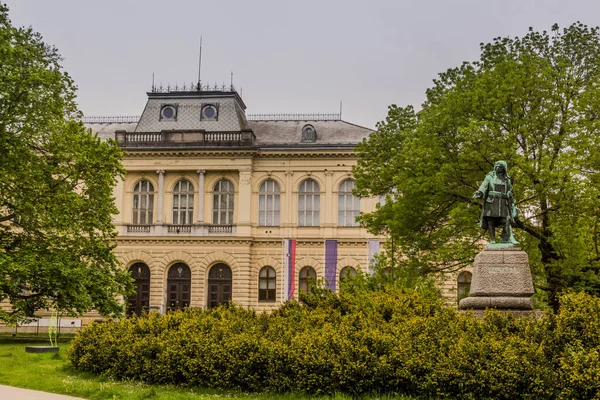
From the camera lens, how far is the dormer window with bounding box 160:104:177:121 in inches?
1970

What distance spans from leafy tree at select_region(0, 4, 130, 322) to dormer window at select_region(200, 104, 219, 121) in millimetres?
22251

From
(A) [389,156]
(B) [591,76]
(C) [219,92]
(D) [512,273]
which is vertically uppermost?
→ (C) [219,92]

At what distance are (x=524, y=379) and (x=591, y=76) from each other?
57.8 feet

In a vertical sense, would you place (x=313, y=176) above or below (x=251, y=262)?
above

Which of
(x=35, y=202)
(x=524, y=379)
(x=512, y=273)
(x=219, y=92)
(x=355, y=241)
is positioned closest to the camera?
(x=524, y=379)

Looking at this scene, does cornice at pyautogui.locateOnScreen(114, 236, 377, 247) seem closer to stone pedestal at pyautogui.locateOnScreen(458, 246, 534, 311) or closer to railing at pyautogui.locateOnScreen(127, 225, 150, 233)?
railing at pyautogui.locateOnScreen(127, 225, 150, 233)

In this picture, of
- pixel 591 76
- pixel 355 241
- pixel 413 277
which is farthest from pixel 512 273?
pixel 355 241

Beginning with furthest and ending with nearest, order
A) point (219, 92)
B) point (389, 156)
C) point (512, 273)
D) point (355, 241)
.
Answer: point (219, 92) → point (355, 241) → point (389, 156) → point (512, 273)

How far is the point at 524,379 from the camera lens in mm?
10336

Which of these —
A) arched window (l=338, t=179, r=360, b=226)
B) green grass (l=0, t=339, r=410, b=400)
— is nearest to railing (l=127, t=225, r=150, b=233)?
arched window (l=338, t=179, r=360, b=226)

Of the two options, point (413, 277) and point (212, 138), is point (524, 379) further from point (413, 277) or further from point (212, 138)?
point (212, 138)

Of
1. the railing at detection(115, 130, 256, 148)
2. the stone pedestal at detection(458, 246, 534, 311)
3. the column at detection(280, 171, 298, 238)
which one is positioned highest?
the railing at detection(115, 130, 256, 148)

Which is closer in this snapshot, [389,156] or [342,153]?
[389,156]

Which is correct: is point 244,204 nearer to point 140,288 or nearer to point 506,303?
point 140,288
